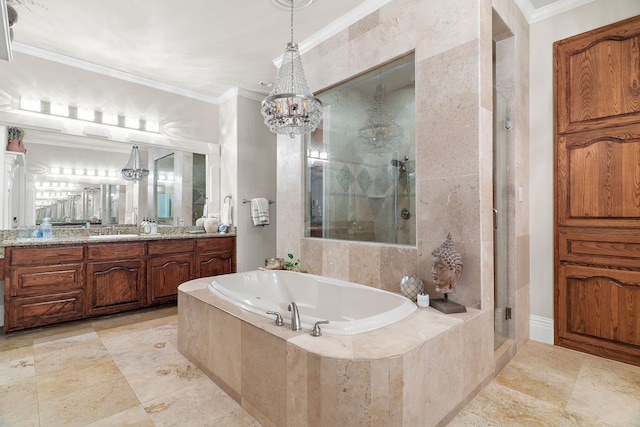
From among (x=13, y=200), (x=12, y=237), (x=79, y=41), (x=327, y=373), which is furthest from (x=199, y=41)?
(x=327, y=373)

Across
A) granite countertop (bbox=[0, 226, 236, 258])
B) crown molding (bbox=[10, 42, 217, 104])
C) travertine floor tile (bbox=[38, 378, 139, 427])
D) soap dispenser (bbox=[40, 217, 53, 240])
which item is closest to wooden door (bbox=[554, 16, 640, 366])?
travertine floor tile (bbox=[38, 378, 139, 427])

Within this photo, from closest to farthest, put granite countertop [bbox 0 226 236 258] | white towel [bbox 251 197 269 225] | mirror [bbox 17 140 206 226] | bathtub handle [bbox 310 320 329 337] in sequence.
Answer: bathtub handle [bbox 310 320 329 337] → granite countertop [bbox 0 226 236 258] → mirror [bbox 17 140 206 226] → white towel [bbox 251 197 269 225]

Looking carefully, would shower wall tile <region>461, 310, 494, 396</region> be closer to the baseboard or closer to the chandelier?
the baseboard

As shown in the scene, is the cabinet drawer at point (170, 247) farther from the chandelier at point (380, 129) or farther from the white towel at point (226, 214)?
the chandelier at point (380, 129)

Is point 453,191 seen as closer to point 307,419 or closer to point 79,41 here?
point 307,419

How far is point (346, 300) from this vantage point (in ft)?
7.83

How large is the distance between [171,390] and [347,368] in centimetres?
127

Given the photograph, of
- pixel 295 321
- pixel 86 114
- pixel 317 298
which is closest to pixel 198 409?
pixel 295 321

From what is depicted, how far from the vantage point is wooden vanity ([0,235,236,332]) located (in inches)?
107

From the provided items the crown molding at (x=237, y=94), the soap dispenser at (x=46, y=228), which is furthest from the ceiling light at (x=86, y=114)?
the crown molding at (x=237, y=94)

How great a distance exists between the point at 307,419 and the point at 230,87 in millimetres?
3960

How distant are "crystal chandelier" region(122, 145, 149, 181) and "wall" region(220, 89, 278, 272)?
3.31 feet

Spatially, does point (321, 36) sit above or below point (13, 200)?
above

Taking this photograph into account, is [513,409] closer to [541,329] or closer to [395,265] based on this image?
[395,265]
